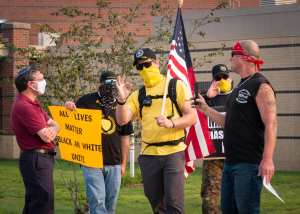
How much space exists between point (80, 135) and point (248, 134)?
303cm

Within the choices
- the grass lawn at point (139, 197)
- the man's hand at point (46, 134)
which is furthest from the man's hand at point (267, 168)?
the grass lawn at point (139, 197)

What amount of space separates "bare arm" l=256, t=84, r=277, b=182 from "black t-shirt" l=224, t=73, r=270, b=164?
83 mm

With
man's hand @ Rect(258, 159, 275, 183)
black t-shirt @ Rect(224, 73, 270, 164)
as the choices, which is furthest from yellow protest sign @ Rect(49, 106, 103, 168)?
man's hand @ Rect(258, 159, 275, 183)

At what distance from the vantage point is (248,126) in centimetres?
685

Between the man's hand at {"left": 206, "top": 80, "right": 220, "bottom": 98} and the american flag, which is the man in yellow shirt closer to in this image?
the american flag

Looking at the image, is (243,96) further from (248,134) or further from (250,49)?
(250,49)

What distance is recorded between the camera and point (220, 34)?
2053 cm

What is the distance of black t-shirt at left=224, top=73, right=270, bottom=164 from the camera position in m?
6.82

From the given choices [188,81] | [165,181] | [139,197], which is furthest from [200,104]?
[139,197]

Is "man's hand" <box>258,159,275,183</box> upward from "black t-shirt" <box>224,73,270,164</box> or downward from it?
downward

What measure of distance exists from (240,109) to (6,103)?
19.7 meters

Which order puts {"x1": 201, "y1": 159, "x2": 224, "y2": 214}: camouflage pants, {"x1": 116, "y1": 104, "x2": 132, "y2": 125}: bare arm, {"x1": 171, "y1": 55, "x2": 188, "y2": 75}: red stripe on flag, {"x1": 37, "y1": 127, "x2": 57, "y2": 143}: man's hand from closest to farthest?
{"x1": 116, "y1": 104, "x2": 132, "y2": 125}: bare arm, {"x1": 37, "y1": 127, "x2": 57, "y2": 143}: man's hand, {"x1": 171, "y1": 55, "x2": 188, "y2": 75}: red stripe on flag, {"x1": 201, "y1": 159, "x2": 224, "y2": 214}: camouflage pants

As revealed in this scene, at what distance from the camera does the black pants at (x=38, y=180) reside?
8.03 metres

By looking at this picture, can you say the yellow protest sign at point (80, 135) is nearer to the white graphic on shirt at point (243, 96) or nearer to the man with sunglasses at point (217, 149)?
the man with sunglasses at point (217, 149)
